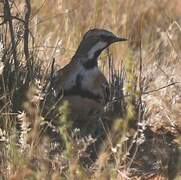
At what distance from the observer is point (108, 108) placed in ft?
17.0

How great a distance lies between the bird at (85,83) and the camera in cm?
536

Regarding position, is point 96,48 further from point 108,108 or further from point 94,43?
point 108,108

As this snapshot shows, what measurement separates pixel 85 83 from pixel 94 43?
0.34m

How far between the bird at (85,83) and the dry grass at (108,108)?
96 mm

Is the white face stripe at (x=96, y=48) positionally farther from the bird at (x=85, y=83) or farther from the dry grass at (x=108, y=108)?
the dry grass at (x=108, y=108)

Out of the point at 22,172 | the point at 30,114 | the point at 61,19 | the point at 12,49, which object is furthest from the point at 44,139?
the point at 61,19

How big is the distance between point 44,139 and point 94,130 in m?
0.72

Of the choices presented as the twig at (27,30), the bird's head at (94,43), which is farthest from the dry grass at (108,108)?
the bird's head at (94,43)

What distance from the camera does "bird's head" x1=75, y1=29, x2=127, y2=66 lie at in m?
5.59

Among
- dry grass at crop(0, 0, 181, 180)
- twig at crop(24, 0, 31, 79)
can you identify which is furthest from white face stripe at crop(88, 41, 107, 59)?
twig at crop(24, 0, 31, 79)

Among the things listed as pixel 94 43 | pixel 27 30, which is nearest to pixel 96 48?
pixel 94 43

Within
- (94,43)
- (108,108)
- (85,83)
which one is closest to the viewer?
(108,108)

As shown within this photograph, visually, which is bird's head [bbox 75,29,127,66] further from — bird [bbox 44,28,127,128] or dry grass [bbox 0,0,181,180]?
dry grass [bbox 0,0,181,180]

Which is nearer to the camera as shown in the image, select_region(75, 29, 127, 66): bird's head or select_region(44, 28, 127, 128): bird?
select_region(44, 28, 127, 128): bird
